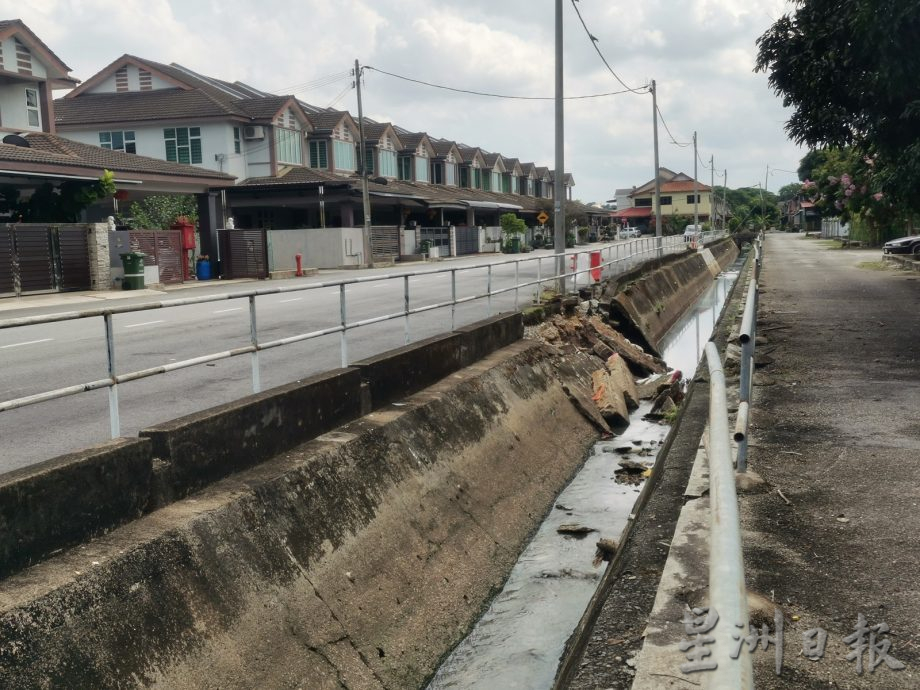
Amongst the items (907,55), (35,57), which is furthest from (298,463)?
(35,57)

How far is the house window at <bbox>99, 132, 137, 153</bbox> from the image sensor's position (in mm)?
→ 44656

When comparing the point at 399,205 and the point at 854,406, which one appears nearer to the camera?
the point at 854,406

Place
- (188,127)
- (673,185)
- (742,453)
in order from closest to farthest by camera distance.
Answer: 1. (742,453)
2. (188,127)
3. (673,185)

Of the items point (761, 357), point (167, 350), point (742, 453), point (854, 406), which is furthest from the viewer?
point (761, 357)

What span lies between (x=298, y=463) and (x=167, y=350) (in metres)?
5.49

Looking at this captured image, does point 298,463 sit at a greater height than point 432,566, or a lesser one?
greater

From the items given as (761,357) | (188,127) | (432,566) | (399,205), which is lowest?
(432,566)

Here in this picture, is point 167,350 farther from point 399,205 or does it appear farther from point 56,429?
point 399,205

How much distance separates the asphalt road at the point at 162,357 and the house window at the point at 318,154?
1174 inches

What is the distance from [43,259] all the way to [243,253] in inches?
361

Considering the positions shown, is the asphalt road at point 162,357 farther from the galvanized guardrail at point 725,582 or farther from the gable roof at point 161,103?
the gable roof at point 161,103

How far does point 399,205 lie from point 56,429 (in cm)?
4490

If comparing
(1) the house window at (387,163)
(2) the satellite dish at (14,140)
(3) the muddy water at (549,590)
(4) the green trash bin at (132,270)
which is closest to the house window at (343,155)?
(1) the house window at (387,163)

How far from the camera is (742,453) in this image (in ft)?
21.2
